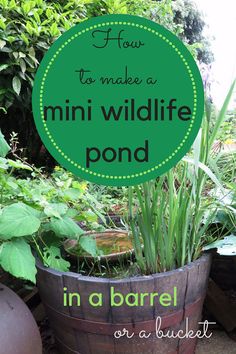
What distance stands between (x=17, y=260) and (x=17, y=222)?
0.11 meters

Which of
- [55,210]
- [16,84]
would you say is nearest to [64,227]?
[55,210]

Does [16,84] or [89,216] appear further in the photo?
[16,84]

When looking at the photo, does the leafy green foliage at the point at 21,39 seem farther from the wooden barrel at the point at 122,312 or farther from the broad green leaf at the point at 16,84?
the wooden barrel at the point at 122,312

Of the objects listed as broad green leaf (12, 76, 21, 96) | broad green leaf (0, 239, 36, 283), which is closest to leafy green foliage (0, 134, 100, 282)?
broad green leaf (0, 239, 36, 283)

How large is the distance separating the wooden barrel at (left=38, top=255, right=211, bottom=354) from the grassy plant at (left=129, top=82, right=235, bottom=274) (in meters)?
0.08

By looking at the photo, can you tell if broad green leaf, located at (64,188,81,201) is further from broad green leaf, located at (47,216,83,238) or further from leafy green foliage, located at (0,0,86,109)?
leafy green foliage, located at (0,0,86,109)

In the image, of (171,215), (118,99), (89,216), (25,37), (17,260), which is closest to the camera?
(118,99)

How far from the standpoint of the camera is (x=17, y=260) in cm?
96

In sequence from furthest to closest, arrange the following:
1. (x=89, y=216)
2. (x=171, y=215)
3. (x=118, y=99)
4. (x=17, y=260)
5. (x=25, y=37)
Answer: (x=25, y=37) < (x=89, y=216) < (x=171, y=215) < (x=17, y=260) < (x=118, y=99)

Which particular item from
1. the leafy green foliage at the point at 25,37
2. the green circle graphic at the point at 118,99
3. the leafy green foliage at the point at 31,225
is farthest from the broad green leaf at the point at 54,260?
the leafy green foliage at the point at 25,37

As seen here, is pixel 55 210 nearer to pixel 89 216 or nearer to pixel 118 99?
pixel 89 216

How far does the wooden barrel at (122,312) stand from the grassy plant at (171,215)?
0.08 m

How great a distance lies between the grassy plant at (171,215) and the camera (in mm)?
1078

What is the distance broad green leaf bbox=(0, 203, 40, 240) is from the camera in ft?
3.20
